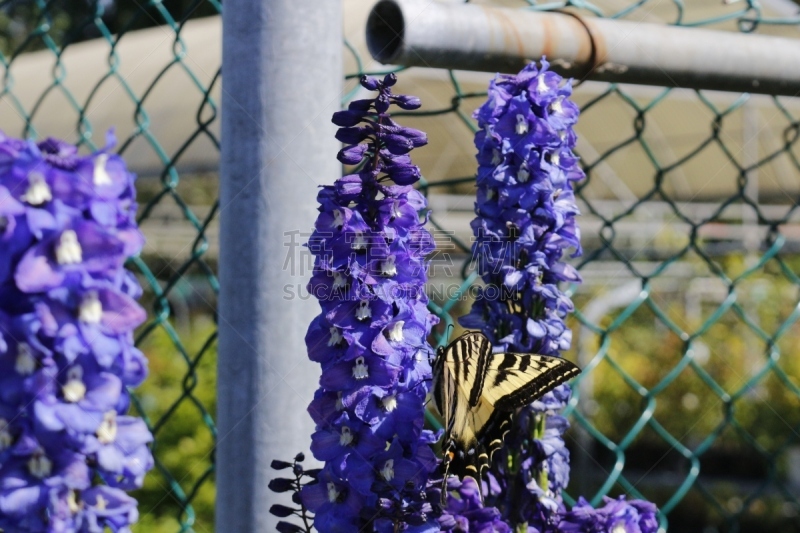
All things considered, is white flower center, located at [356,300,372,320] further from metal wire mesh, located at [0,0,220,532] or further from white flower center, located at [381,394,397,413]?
metal wire mesh, located at [0,0,220,532]

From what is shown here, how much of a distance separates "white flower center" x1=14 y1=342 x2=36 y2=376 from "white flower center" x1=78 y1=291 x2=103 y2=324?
2.3 inches

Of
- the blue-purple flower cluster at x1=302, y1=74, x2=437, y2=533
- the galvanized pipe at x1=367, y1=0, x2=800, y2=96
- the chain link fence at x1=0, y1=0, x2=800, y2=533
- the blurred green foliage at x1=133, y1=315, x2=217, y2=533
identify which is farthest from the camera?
the blurred green foliage at x1=133, y1=315, x2=217, y2=533

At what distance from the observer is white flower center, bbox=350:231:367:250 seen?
3.46ft

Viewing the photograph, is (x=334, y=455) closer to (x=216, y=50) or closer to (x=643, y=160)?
(x=216, y=50)

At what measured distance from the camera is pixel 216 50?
26.9 ft

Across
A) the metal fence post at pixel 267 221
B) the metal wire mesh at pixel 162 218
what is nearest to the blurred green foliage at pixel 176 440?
the metal wire mesh at pixel 162 218

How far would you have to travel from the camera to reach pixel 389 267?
41.7 inches

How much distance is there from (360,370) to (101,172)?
0.36 metres

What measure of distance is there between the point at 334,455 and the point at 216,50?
762 cm

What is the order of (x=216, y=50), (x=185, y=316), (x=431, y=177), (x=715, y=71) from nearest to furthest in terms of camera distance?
(x=715, y=71) < (x=216, y=50) < (x=185, y=316) < (x=431, y=177)

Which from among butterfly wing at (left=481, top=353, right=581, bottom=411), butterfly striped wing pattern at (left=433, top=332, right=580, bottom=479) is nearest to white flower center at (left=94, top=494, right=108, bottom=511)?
butterfly striped wing pattern at (left=433, top=332, right=580, bottom=479)

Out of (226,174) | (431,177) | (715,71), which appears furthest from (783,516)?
(431,177)

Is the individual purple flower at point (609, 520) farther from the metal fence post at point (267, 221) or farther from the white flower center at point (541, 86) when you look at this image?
the white flower center at point (541, 86)

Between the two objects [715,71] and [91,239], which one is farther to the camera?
[715,71]
